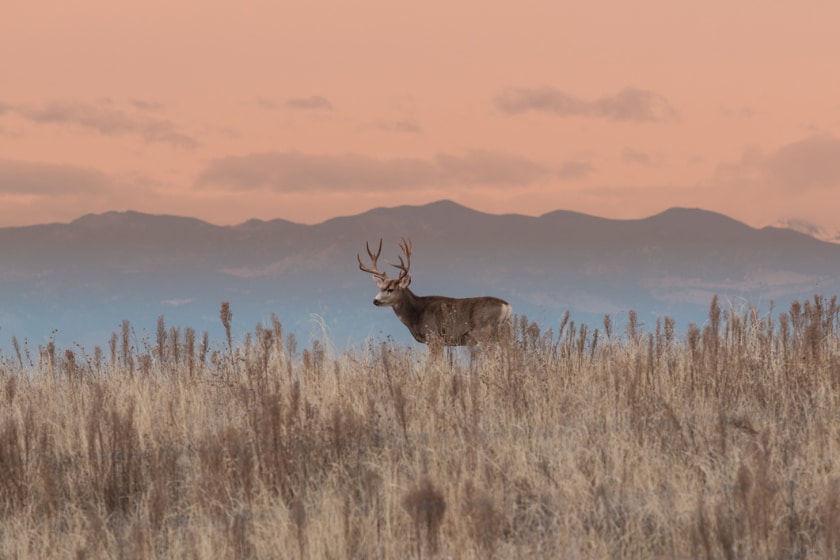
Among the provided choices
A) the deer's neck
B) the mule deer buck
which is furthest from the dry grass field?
the deer's neck

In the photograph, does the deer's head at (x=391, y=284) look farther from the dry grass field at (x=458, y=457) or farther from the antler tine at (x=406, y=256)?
the dry grass field at (x=458, y=457)

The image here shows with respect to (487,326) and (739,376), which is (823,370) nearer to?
(739,376)

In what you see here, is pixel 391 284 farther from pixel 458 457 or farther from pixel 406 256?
pixel 458 457

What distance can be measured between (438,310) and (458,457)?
9.64m

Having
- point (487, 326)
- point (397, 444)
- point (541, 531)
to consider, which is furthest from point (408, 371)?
point (487, 326)

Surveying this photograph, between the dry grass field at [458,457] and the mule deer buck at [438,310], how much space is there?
4.70 meters

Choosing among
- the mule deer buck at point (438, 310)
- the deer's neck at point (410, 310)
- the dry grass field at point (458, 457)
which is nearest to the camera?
the dry grass field at point (458, 457)

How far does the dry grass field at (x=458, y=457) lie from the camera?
20.5ft

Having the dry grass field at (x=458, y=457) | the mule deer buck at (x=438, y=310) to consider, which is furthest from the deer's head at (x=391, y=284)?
the dry grass field at (x=458, y=457)

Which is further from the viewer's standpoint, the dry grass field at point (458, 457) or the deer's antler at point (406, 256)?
the deer's antler at point (406, 256)

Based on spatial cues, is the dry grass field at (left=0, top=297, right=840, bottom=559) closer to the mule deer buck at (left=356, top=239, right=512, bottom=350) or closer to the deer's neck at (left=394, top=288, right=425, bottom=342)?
the mule deer buck at (left=356, top=239, right=512, bottom=350)

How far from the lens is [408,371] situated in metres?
10.8

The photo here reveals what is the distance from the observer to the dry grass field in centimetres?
625

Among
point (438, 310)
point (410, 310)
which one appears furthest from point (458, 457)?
point (410, 310)
